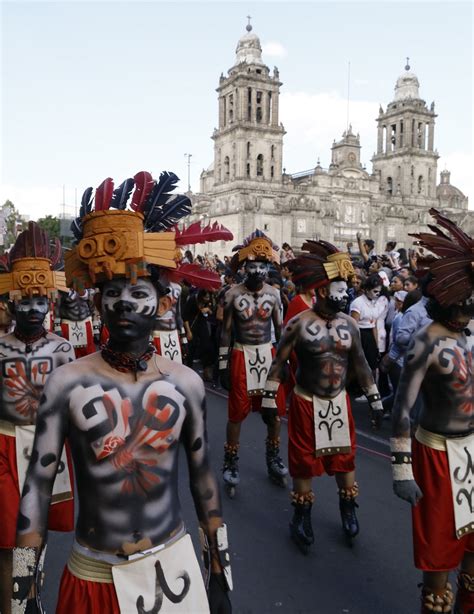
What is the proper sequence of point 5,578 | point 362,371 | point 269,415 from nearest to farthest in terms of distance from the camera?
point 5,578 → point 362,371 → point 269,415

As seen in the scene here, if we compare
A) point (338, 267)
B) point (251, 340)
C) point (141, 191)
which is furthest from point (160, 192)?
point (251, 340)

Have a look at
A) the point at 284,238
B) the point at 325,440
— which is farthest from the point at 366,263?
the point at 284,238

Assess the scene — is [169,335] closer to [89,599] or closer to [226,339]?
[226,339]

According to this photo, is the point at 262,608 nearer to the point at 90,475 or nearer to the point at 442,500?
the point at 442,500

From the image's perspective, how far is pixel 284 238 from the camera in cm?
5672

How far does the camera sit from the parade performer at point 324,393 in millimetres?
4992

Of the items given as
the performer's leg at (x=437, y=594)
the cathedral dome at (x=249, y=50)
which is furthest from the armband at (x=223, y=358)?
the cathedral dome at (x=249, y=50)

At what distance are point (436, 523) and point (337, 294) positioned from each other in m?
2.13

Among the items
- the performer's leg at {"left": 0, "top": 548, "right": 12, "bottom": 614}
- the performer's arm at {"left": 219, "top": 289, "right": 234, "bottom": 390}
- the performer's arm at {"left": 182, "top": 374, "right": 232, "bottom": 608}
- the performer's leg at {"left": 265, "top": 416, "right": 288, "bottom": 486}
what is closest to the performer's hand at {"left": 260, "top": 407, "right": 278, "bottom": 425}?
the performer's leg at {"left": 265, "top": 416, "right": 288, "bottom": 486}

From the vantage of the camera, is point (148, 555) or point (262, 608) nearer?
point (148, 555)

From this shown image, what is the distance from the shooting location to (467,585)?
3562 mm

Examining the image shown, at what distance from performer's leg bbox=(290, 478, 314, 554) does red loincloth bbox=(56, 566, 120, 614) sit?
283 cm

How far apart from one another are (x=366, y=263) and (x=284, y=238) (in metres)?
46.0

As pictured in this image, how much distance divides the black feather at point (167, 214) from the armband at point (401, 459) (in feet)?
6.13
